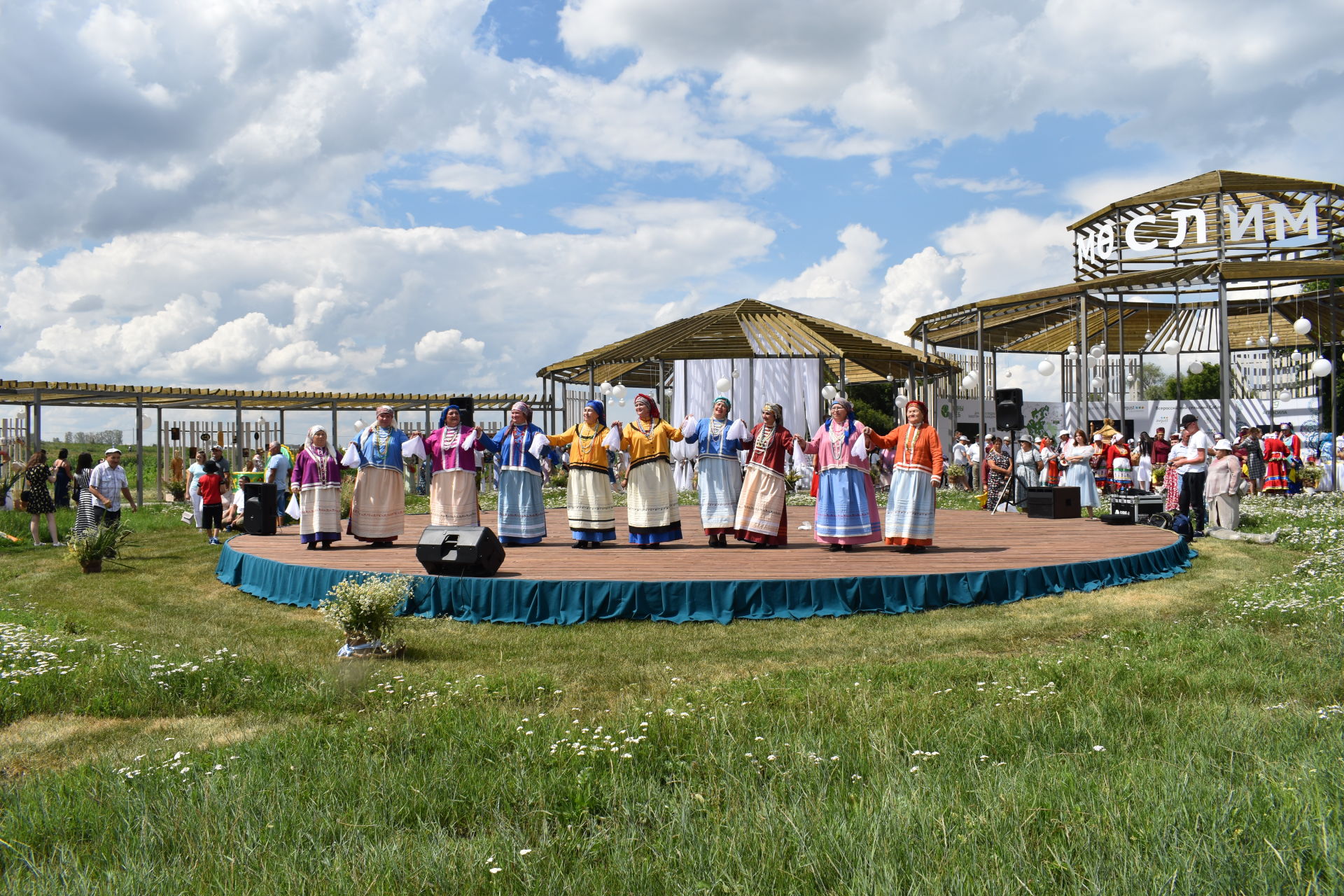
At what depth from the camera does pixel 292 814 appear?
10.2 ft

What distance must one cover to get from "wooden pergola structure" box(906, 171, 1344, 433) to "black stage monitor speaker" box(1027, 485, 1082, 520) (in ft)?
20.7

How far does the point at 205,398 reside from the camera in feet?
69.9

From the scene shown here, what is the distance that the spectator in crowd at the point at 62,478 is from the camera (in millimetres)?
14453

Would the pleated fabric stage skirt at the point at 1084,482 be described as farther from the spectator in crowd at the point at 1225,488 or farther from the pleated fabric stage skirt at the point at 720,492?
the pleated fabric stage skirt at the point at 720,492

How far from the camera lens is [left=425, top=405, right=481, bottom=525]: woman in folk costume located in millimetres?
9758

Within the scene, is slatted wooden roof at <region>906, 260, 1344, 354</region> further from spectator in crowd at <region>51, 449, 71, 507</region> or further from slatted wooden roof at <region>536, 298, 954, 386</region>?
spectator in crowd at <region>51, 449, 71, 507</region>

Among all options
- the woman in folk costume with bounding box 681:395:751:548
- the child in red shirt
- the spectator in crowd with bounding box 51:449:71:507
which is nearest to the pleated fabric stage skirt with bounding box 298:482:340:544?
the woman in folk costume with bounding box 681:395:751:548

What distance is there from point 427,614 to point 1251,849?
591cm

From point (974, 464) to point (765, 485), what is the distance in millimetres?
13722

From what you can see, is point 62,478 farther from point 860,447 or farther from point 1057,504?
point 1057,504

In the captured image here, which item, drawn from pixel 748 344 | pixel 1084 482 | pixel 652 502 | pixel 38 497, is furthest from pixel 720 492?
pixel 748 344

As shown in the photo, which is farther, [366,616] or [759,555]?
[759,555]

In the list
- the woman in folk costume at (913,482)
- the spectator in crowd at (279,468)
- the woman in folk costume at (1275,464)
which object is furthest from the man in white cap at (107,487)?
the woman in folk costume at (1275,464)

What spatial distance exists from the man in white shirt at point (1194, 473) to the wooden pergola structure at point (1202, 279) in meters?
6.69
